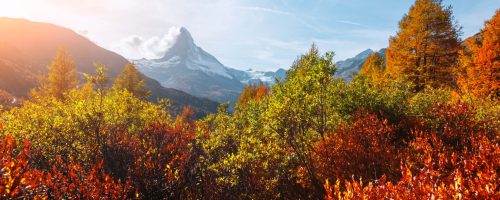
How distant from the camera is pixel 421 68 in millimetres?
39656

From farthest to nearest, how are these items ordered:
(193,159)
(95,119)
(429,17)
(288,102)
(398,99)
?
(429,17)
(398,99)
(193,159)
(95,119)
(288,102)

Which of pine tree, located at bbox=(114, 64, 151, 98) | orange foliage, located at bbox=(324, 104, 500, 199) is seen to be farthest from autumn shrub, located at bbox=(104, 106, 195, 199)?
pine tree, located at bbox=(114, 64, 151, 98)

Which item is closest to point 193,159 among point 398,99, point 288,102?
point 288,102

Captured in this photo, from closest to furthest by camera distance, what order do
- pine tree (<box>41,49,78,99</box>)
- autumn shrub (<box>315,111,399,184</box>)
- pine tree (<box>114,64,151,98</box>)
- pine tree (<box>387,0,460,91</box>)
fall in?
autumn shrub (<box>315,111,399,184</box>)
pine tree (<box>387,0,460,91</box>)
pine tree (<box>41,49,78,99</box>)
pine tree (<box>114,64,151,98</box>)

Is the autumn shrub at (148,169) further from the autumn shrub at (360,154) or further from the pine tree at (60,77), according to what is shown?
the pine tree at (60,77)

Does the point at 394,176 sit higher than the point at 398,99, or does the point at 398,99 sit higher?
the point at 398,99

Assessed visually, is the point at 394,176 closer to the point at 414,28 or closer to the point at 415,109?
the point at 415,109

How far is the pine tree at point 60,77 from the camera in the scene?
55.5 meters

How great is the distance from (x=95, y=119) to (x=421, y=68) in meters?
35.7

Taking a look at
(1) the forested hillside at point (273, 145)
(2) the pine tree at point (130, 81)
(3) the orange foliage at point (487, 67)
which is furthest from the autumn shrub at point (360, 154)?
(2) the pine tree at point (130, 81)

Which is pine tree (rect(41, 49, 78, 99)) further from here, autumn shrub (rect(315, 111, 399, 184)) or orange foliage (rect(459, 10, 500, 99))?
orange foliage (rect(459, 10, 500, 99))

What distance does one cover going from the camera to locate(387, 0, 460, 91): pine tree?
3919 centimetres

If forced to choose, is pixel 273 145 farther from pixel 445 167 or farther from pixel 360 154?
pixel 445 167

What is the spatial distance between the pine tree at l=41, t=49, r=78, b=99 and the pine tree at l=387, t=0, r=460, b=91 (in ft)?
168
